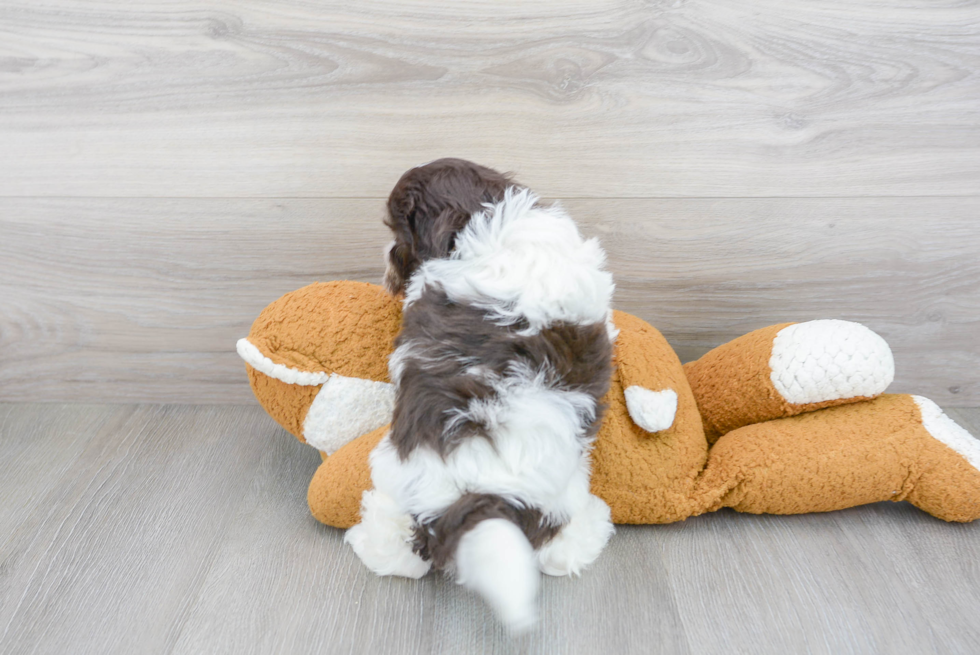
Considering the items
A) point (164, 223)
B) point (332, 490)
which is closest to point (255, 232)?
point (164, 223)

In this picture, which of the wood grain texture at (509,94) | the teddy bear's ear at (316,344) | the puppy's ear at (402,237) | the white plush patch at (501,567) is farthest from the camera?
the wood grain texture at (509,94)

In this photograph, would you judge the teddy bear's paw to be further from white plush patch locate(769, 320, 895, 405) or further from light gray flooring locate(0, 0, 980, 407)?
light gray flooring locate(0, 0, 980, 407)

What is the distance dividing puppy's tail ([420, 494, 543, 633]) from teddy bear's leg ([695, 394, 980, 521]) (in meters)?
0.37

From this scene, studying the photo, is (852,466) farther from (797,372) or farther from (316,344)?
(316,344)

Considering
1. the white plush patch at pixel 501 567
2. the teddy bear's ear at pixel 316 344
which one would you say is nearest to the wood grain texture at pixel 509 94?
the teddy bear's ear at pixel 316 344

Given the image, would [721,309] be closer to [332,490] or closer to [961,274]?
[961,274]

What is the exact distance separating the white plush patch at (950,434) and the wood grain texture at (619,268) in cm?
31

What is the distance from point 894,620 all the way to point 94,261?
1454mm

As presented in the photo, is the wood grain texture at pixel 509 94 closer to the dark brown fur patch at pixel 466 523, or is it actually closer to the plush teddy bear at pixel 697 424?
the plush teddy bear at pixel 697 424

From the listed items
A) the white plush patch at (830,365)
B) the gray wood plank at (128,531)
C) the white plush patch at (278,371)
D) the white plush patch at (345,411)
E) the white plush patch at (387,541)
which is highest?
the white plush patch at (830,365)

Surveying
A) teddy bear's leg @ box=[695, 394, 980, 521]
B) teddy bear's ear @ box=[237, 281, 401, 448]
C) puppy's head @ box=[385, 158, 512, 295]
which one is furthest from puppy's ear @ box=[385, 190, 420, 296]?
teddy bear's leg @ box=[695, 394, 980, 521]

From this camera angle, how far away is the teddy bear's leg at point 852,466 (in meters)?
0.97

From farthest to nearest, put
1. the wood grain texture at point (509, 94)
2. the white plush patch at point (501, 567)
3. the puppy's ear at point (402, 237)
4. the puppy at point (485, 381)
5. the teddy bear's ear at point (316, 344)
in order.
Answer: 1. the wood grain texture at point (509, 94)
2. the teddy bear's ear at point (316, 344)
3. the puppy's ear at point (402, 237)
4. the puppy at point (485, 381)
5. the white plush patch at point (501, 567)

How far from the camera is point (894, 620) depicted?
85cm
